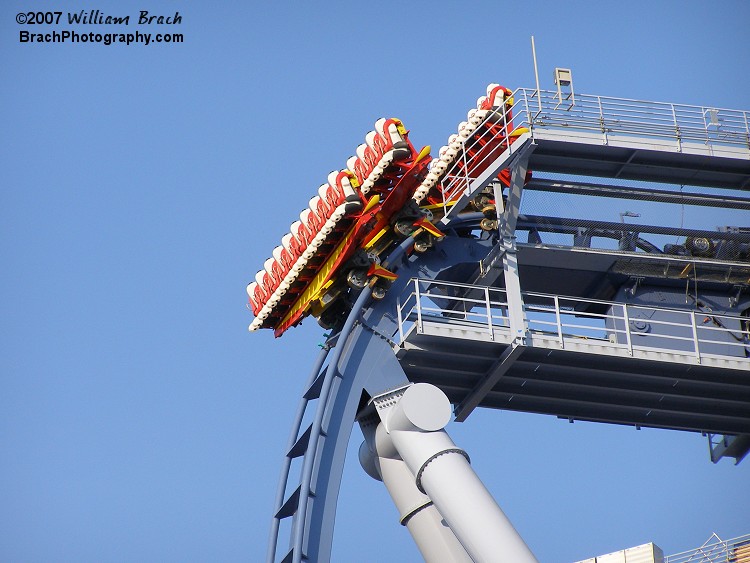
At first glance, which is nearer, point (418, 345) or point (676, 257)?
point (418, 345)

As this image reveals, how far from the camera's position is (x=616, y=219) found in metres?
39.1

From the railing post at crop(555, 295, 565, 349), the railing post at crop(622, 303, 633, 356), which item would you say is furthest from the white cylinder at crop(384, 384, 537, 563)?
the railing post at crop(622, 303, 633, 356)

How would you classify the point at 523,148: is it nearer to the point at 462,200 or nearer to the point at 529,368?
the point at 462,200

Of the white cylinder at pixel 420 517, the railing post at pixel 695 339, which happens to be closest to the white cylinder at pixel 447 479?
the white cylinder at pixel 420 517

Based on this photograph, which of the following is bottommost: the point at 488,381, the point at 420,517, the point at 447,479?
the point at 447,479

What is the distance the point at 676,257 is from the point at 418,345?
7554mm

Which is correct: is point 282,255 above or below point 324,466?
above

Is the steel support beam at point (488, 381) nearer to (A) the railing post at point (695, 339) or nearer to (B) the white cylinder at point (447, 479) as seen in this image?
(B) the white cylinder at point (447, 479)

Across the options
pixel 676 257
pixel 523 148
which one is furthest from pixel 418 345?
pixel 676 257

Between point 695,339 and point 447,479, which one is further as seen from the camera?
point 695,339

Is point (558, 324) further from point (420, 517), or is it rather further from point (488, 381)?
point (420, 517)

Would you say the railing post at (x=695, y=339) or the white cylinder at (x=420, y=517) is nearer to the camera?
the white cylinder at (x=420, y=517)

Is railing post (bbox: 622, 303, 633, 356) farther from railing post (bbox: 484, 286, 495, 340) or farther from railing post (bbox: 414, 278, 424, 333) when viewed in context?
railing post (bbox: 414, 278, 424, 333)

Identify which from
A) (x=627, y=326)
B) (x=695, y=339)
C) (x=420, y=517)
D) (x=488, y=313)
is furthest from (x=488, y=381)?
(x=695, y=339)
